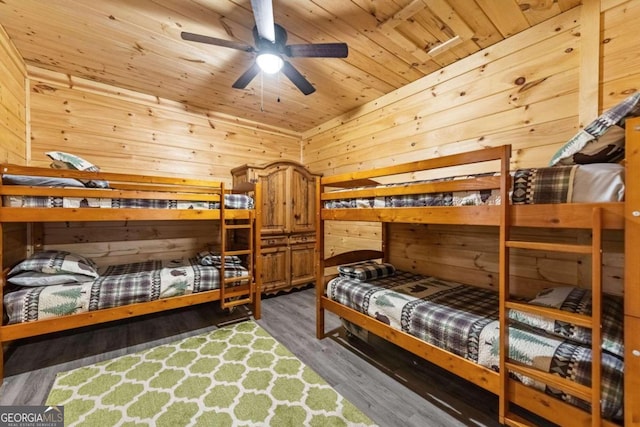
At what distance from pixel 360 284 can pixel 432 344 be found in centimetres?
79

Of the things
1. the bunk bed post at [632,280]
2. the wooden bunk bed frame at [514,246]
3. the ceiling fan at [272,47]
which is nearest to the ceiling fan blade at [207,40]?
the ceiling fan at [272,47]

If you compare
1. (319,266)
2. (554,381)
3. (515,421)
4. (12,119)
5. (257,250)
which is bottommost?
(515,421)

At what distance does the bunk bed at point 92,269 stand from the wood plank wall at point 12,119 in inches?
7.1

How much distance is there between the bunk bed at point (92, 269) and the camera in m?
1.85

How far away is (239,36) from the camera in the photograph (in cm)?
211

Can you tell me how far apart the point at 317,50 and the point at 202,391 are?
→ 2517mm

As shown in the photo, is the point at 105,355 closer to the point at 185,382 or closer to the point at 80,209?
the point at 185,382

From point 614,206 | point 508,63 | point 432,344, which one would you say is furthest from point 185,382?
point 508,63

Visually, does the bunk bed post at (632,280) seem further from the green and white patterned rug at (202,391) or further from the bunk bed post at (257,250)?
the bunk bed post at (257,250)

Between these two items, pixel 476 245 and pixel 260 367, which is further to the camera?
pixel 476 245

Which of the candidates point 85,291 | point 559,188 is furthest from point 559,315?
point 85,291

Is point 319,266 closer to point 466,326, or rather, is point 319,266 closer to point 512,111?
point 466,326

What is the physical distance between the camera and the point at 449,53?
2357mm

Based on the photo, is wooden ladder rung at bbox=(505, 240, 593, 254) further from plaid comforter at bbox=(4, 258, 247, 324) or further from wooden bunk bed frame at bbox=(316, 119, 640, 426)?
plaid comforter at bbox=(4, 258, 247, 324)
